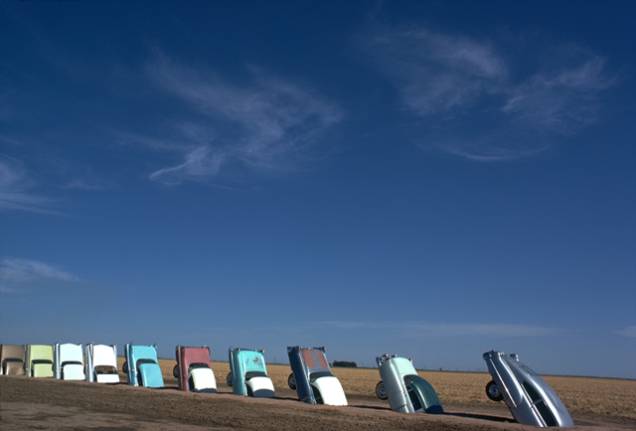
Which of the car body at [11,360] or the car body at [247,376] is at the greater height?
the car body at [11,360]

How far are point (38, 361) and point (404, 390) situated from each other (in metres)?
27.7

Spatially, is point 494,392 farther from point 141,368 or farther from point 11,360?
point 11,360

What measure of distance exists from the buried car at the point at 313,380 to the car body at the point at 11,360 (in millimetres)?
23615

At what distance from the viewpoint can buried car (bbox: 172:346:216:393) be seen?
28.8 metres

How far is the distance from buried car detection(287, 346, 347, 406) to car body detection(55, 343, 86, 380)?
17569mm

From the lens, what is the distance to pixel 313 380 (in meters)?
24.5

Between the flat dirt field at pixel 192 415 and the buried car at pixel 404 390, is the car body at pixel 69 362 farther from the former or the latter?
the buried car at pixel 404 390

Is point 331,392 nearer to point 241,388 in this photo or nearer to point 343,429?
point 241,388

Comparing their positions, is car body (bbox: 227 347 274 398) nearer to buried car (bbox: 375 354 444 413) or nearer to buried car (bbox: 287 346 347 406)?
buried car (bbox: 287 346 347 406)

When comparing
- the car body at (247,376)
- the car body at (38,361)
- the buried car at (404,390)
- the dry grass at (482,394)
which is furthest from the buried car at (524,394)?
the car body at (38,361)

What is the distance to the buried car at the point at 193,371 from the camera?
2883 cm

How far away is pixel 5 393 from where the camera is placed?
76.6 feet

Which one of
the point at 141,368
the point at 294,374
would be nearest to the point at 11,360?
the point at 141,368

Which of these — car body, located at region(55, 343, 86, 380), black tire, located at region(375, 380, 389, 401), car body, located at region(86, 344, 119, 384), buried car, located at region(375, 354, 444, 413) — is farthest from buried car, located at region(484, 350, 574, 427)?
car body, located at region(55, 343, 86, 380)
